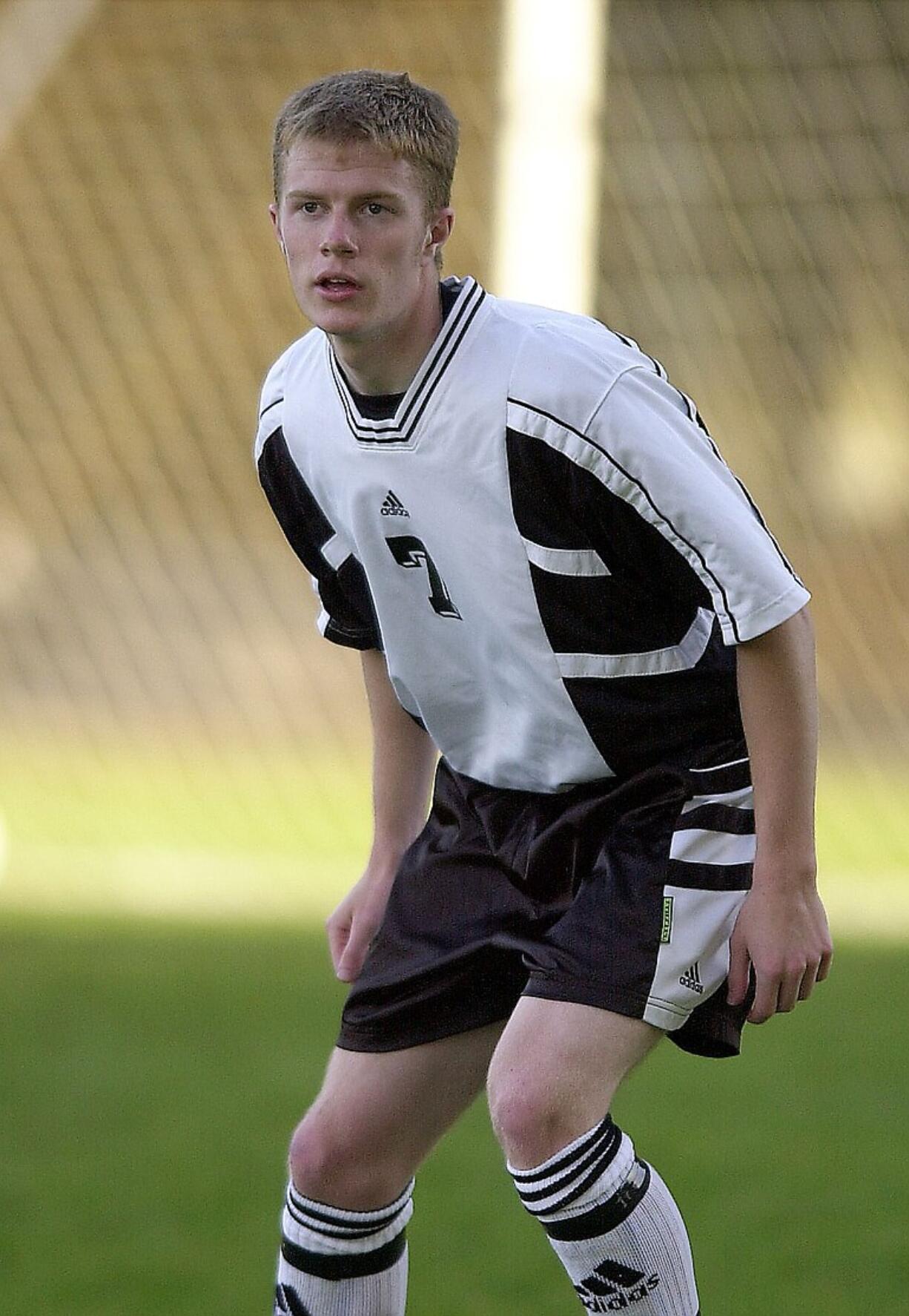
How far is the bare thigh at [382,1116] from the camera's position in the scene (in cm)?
216

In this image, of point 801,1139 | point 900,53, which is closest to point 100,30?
point 900,53

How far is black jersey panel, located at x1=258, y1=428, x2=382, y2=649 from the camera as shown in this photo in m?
2.34

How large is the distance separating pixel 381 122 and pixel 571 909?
2.81 ft

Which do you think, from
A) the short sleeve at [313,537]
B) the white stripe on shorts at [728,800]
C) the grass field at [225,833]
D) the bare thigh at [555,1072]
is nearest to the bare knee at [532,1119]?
the bare thigh at [555,1072]

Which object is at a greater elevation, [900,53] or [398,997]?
[900,53]

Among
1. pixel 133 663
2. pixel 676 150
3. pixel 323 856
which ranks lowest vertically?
pixel 323 856

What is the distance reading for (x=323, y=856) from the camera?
6.12 metres

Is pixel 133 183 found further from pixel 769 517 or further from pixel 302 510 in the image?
pixel 302 510

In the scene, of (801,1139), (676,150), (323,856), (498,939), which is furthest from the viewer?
(676,150)

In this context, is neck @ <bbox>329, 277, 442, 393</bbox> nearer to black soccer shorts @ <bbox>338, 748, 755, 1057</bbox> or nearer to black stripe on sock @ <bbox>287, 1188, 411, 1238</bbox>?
black soccer shorts @ <bbox>338, 748, 755, 1057</bbox>

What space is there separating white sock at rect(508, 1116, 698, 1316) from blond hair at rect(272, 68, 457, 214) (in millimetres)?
1013

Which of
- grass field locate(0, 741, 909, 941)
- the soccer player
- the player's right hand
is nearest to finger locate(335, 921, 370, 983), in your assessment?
the player's right hand

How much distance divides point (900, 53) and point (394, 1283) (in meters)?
7.29

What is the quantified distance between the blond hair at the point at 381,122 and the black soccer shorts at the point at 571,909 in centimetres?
69
